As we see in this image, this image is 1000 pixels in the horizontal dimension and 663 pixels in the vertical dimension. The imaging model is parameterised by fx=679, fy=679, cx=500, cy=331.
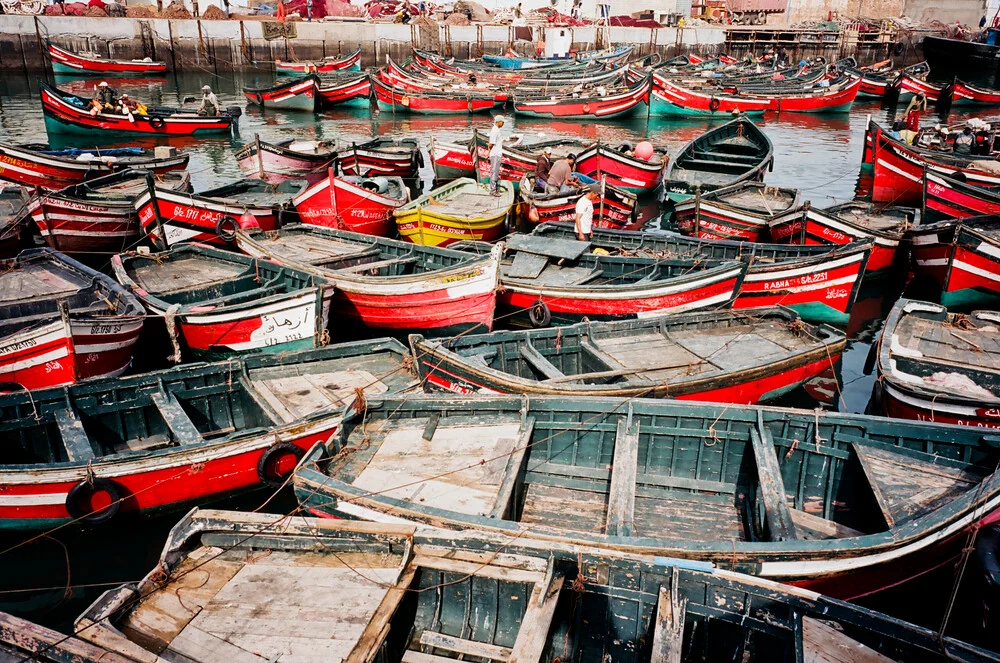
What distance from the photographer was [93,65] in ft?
164

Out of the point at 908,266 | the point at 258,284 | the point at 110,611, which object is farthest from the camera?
the point at 908,266

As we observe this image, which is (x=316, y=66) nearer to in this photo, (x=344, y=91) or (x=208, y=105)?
(x=344, y=91)

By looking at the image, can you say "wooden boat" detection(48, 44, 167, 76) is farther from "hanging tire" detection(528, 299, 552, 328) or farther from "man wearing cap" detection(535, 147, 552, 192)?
"hanging tire" detection(528, 299, 552, 328)

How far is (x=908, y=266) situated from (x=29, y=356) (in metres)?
19.8

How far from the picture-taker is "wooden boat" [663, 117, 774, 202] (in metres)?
22.0

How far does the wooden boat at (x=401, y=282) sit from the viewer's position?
1390 centimetres

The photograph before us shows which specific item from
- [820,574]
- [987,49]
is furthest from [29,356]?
[987,49]

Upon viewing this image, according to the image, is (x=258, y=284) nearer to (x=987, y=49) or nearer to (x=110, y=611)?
(x=110, y=611)

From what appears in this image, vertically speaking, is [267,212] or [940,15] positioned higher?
Answer: [940,15]

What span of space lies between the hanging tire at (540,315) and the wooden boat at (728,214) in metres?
6.54

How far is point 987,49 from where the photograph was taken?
2078 inches

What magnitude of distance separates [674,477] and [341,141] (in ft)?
105

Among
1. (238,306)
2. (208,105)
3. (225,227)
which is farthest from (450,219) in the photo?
(208,105)

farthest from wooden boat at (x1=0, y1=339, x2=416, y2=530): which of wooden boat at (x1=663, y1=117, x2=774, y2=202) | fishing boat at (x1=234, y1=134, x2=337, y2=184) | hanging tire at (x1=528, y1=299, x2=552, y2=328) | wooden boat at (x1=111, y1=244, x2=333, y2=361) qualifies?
wooden boat at (x1=663, y1=117, x2=774, y2=202)
